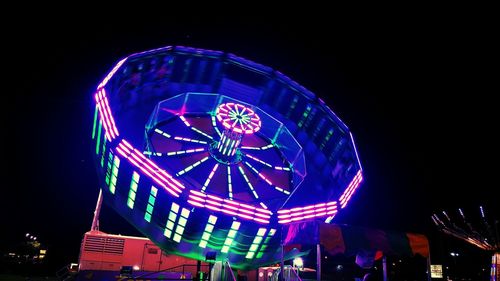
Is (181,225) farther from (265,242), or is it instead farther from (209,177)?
(265,242)

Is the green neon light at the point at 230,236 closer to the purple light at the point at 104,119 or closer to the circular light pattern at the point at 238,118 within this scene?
the circular light pattern at the point at 238,118

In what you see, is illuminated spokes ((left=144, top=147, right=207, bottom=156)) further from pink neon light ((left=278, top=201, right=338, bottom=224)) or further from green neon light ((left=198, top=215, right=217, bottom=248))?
pink neon light ((left=278, top=201, right=338, bottom=224))

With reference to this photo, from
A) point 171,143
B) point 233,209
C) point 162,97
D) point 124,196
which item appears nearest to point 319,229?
point 233,209

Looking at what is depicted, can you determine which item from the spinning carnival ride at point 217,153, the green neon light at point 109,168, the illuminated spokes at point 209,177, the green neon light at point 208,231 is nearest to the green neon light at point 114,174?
the spinning carnival ride at point 217,153

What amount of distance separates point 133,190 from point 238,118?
10.2 metres

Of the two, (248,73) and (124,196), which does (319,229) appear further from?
(248,73)

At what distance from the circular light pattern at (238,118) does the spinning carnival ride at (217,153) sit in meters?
0.08

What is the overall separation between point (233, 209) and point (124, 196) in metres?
6.48

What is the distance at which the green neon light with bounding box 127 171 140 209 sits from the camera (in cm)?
1752

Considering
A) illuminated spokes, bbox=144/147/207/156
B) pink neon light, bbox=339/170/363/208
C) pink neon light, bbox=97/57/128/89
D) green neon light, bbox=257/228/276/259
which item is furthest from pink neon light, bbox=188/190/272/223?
pink neon light, bbox=97/57/128/89

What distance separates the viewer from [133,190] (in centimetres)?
1855

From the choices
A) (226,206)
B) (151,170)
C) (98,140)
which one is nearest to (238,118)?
(226,206)

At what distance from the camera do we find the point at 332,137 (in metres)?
26.7

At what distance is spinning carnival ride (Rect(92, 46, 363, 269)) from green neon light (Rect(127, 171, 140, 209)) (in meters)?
0.08
